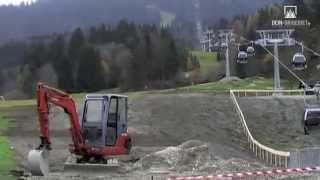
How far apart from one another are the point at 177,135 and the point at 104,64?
388 ft

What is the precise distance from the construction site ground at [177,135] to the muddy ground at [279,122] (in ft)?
0.27

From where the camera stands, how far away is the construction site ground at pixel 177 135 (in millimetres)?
31828

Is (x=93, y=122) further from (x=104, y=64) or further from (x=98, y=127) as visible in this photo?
(x=104, y=64)

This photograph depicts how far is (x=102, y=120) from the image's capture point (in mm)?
30875

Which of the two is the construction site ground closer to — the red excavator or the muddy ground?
the muddy ground

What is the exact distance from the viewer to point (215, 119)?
5594cm

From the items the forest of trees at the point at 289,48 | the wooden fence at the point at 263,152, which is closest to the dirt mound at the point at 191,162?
the wooden fence at the point at 263,152

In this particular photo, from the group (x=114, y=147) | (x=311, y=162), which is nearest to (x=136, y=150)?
(x=114, y=147)

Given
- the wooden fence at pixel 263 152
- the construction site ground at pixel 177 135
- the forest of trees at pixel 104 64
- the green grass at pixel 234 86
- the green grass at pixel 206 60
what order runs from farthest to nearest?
the green grass at pixel 206 60
the forest of trees at pixel 104 64
the green grass at pixel 234 86
the wooden fence at pixel 263 152
the construction site ground at pixel 177 135

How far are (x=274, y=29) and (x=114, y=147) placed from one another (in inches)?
1934

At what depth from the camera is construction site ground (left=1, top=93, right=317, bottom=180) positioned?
31828 millimetres

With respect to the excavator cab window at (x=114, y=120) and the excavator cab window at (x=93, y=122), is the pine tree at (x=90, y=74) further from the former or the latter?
the excavator cab window at (x=93, y=122)

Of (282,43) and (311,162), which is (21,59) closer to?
(282,43)

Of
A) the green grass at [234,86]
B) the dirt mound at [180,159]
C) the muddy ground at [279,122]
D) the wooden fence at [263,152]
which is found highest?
the dirt mound at [180,159]
